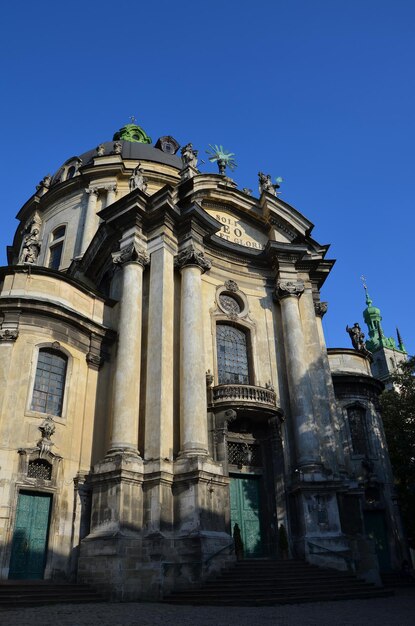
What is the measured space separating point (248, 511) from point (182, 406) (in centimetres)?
479

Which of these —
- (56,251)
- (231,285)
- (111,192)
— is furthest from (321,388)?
(56,251)

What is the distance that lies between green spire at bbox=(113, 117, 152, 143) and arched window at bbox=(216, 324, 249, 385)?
76.6ft

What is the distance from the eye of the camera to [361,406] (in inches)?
969

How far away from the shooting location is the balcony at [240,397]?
17.9 metres

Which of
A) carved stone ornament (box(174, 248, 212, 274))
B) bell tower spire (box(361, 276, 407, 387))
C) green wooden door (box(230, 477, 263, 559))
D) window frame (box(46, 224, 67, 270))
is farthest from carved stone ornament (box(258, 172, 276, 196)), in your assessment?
bell tower spire (box(361, 276, 407, 387))

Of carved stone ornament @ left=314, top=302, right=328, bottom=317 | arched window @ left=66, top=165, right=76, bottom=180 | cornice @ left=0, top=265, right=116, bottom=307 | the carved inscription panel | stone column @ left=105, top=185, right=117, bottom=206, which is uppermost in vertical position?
arched window @ left=66, top=165, right=76, bottom=180

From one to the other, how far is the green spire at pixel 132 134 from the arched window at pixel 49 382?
2613cm

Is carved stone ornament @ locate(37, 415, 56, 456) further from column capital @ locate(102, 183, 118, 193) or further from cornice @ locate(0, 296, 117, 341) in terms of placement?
column capital @ locate(102, 183, 118, 193)

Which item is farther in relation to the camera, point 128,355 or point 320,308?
point 320,308

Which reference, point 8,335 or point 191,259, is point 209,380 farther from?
point 8,335

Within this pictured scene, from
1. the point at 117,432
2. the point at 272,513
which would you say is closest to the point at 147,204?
the point at 117,432

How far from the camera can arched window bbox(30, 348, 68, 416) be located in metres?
16.0

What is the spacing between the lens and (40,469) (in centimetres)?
1505

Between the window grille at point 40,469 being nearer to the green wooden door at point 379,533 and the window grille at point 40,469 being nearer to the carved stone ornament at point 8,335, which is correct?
the carved stone ornament at point 8,335
